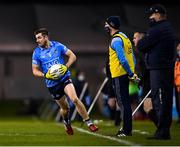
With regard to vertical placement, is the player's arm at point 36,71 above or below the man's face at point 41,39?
below

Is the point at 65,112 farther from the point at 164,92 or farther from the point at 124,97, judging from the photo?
the point at 164,92

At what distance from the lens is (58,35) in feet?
157

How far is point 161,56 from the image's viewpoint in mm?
13352

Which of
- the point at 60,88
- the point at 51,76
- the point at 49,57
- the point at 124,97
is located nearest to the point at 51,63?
the point at 49,57

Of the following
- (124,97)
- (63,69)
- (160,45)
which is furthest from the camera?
(63,69)

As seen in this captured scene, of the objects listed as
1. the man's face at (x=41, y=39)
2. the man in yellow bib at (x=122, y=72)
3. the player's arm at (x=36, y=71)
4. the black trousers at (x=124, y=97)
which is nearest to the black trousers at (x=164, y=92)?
the man in yellow bib at (x=122, y=72)

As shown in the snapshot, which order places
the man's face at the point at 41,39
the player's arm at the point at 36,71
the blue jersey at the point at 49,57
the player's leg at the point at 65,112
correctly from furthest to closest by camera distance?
the player's leg at the point at 65,112
the man's face at the point at 41,39
the blue jersey at the point at 49,57
the player's arm at the point at 36,71

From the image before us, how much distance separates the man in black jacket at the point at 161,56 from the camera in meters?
13.2

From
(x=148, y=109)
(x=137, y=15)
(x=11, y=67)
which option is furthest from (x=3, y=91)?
(x=148, y=109)

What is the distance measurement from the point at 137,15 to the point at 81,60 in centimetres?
525

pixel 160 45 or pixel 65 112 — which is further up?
pixel 160 45

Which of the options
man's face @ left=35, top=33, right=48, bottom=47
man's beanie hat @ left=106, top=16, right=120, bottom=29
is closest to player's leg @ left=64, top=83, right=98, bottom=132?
man's face @ left=35, top=33, right=48, bottom=47

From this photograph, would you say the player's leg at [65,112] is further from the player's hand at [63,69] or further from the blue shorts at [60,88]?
the player's hand at [63,69]

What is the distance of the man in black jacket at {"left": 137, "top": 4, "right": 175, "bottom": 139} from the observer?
13.2 meters
